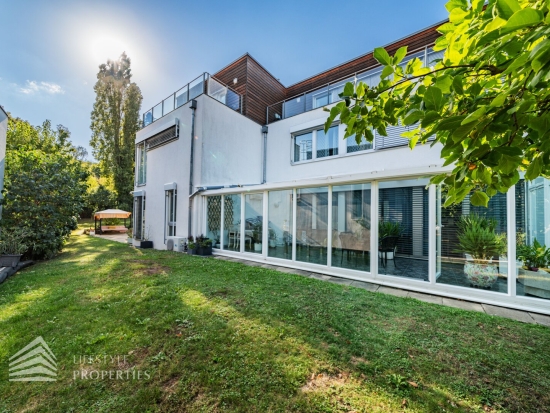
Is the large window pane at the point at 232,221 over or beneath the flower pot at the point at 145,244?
over

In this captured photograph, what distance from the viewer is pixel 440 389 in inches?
87.2

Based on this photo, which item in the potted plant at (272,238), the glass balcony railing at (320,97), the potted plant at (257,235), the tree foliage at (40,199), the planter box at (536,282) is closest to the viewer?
the planter box at (536,282)

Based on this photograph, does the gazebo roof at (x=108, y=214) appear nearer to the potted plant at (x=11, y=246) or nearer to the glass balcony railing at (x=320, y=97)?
the potted plant at (x=11, y=246)

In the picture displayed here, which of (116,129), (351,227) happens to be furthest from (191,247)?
(116,129)

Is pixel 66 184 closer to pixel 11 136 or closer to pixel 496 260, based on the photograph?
pixel 496 260

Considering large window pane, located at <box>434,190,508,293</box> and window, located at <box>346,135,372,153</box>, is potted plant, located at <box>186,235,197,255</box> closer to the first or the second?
window, located at <box>346,135,372,153</box>

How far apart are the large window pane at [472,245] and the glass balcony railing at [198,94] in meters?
10.1

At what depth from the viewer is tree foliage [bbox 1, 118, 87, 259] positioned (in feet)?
27.5

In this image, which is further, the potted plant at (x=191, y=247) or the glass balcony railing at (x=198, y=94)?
the glass balcony railing at (x=198, y=94)

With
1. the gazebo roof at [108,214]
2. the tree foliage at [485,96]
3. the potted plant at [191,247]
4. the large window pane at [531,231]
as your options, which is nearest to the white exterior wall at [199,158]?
the potted plant at [191,247]

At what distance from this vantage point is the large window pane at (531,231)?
434 cm

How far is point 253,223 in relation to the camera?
8.80 metres

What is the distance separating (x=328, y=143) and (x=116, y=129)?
24.9 m

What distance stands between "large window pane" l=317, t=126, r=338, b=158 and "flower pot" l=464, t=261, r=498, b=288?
6.55 metres
